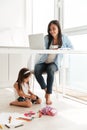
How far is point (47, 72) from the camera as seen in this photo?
2904 millimetres

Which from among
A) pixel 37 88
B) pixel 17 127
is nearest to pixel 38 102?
pixel 17 127

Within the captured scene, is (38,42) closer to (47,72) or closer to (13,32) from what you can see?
(47,72)

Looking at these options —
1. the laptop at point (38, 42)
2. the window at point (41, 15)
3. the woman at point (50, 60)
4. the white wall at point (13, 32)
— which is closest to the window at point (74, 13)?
the window at point (41, 15)

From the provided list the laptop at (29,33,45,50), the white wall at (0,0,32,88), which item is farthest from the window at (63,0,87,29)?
the laptop at (29,33,45,50)

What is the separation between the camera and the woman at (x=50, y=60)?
Result: 2.88 m

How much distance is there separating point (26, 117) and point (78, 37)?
2.00 metres

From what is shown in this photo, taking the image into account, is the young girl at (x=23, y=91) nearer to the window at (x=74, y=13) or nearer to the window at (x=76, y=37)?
the window at (x=76, y=37)

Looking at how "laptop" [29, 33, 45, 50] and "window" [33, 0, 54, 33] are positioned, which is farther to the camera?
"window" [33, 0, 54, 33]

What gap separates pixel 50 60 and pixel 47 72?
0.22 metres

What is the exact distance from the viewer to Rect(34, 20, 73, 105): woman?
2879mm

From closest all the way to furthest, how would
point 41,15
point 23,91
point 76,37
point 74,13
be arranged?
point 23,91 < point 76,37 < point 74,13 < point 41,15

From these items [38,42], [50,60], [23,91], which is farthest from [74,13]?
[38,42]

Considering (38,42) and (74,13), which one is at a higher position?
(74,13)

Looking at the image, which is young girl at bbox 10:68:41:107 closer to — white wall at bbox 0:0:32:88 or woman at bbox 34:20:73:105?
woman at bbox 34:20:73:105
